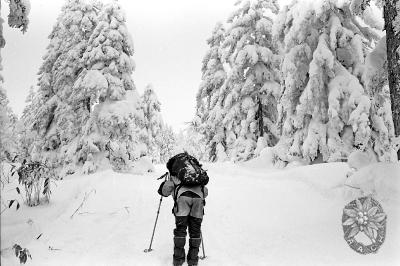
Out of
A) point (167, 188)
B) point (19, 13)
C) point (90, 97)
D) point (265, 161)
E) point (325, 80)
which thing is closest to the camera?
point (167, 188)

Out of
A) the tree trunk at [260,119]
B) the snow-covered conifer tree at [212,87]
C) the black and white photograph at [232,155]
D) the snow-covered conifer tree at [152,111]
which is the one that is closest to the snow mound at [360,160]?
the black and white photograph at [232,155]

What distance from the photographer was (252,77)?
22250 millimetres

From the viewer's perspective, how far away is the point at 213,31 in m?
29.6

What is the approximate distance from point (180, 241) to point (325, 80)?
10.7 meters

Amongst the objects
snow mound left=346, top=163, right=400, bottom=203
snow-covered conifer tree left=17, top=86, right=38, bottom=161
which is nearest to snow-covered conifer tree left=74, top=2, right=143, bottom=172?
snow-covered conifer tree left=17, top=86, right=38, bottom=161

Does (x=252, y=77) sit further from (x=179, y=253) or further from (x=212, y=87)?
(x=179, y=253)

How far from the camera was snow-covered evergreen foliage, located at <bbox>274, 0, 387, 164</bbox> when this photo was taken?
14.1 m

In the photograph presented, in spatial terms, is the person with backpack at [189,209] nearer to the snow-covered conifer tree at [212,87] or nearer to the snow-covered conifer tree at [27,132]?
the snow-covered conifer tree at [27,132]

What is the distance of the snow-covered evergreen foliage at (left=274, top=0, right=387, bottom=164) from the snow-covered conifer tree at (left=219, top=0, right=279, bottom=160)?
233 inches

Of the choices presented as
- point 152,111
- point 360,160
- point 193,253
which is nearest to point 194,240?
point 193,253

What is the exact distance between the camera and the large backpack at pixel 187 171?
6.50 meters

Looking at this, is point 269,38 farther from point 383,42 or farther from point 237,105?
point 383,42

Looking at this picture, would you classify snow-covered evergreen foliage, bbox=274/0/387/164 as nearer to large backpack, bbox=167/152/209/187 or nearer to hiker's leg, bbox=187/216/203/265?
large backpack, bbox=167/152/209/187

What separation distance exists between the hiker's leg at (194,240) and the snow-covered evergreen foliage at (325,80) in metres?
9.12
